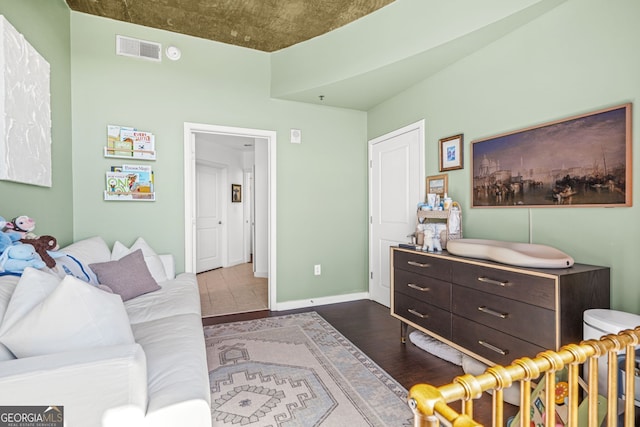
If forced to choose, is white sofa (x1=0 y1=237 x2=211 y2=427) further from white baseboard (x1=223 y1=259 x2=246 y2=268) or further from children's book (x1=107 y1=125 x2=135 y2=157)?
white baseboard (x1=223 y1=259 x2=246 y2=268)

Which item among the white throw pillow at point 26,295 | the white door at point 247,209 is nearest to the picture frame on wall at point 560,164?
the white throw pillow at point 26,295

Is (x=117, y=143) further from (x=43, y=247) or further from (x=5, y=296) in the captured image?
(x=5, y=296)

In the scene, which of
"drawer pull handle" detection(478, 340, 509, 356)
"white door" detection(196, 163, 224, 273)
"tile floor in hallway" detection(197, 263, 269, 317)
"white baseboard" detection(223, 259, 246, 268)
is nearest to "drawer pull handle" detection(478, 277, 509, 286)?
"drawer pull handle" detection(478, 340, 509, 356)

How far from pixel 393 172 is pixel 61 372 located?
3.22m

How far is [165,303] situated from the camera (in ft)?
7.19

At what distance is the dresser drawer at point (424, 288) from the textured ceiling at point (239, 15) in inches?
91.5

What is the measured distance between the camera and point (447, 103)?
2783 mm

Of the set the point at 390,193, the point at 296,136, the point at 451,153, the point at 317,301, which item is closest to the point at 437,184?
the point at 451,153

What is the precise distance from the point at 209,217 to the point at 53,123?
11.7ft

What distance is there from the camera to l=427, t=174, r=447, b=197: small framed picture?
284cm

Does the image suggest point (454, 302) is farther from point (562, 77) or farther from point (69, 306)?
point (69, 306)

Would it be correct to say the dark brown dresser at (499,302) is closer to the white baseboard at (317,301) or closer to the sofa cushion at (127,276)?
the white baseboard at (317,301)

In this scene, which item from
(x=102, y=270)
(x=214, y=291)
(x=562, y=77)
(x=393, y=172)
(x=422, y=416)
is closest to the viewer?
(x=422, y=416)

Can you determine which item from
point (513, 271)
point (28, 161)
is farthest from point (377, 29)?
point (28, 161)
